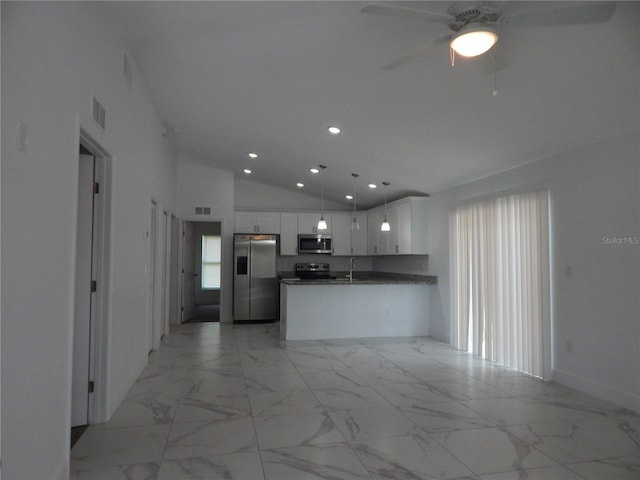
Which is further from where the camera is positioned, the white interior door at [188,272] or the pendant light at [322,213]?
the white interior door at [188,272]

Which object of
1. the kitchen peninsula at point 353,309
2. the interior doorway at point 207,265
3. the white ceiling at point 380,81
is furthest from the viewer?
the interior doorway at point 207,265

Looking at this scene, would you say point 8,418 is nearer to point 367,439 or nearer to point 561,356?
point 367,439

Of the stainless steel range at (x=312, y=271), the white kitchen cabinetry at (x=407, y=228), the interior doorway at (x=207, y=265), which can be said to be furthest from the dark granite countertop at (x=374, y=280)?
the interior doorway at (x=207, y=265)

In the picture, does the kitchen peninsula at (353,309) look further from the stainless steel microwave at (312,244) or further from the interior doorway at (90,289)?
the interior doorway at (90,289)

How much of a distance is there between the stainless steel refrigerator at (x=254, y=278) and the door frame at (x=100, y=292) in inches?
187

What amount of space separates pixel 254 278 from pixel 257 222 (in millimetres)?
1216

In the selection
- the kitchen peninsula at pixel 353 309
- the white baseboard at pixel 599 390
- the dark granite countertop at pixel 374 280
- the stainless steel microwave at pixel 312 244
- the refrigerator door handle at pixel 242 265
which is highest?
the stainless steel microwave at pixel 312 244

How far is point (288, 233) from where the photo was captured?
8.73m

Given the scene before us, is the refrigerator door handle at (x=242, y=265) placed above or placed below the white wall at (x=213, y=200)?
below

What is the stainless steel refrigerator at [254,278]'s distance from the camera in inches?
316

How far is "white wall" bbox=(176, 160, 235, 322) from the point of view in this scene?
8.14m

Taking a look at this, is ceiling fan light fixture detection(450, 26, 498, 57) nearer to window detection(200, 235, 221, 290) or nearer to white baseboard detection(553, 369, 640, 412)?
white baseboard detection(553, 369, 640, 412)

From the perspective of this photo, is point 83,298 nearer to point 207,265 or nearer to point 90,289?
point 90,289

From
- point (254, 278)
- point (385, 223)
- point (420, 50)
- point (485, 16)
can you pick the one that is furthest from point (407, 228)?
point (485, 16)
